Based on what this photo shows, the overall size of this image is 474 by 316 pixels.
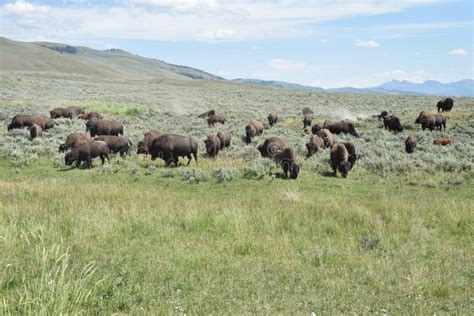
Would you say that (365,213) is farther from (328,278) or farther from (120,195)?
(120,195)

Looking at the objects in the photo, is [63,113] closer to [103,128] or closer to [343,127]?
[103,128]

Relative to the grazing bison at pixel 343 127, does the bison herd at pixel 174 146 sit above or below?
below

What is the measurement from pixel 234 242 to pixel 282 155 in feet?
36.9

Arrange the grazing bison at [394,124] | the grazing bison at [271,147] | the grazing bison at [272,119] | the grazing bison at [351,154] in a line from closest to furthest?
the grazing bison at [351,154] → the grazing bison at [271,147] → the grazing bison at [394,124] → the grazing bison at [272,119]

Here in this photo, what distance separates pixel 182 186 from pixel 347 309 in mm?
11843

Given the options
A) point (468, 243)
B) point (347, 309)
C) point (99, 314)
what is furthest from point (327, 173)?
point (99, 314)

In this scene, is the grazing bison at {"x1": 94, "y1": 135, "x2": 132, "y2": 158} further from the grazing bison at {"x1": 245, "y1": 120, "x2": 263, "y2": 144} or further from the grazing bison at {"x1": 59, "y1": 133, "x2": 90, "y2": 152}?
the grazing bison at {"x1": 245, "y1": 120, "x2": 263, "y2": 144}

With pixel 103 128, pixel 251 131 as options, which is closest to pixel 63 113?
pixel 103 128

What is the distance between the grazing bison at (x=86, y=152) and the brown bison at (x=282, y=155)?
760 centimetres

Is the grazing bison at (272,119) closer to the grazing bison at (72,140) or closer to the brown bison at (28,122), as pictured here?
the brown bison at (28,122)

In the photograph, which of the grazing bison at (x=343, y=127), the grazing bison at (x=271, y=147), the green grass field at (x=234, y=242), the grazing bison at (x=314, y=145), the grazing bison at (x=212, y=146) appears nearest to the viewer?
the green grass field at (x=234, y=242)

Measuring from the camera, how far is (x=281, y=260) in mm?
7938

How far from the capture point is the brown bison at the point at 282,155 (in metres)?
18.5

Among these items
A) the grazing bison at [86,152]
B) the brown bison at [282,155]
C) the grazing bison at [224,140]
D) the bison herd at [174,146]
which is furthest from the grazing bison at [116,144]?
the brown bison at [282,155]
